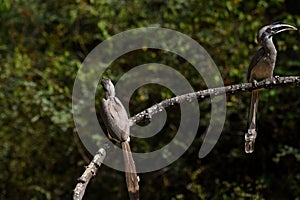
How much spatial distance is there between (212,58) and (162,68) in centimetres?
44

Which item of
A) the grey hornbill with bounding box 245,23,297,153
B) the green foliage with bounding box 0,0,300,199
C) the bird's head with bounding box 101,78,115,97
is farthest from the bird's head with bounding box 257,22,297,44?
the green foliage with bounding box 0,0,300,199

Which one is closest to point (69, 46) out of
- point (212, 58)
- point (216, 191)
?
point (212, 58)

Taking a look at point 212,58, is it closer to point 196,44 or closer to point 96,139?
point 196,44

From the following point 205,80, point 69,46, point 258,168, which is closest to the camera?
point 205,80

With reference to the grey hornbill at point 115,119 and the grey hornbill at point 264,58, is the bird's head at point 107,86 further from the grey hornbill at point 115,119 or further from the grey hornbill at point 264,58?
the grey hornbill at point 264,58

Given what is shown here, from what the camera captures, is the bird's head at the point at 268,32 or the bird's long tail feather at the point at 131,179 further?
the bird's head at the point at 268,32

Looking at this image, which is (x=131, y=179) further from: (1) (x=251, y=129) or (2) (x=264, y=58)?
(2) (x=264, y=58)

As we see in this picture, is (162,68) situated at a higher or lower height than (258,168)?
higher

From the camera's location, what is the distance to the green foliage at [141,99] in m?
4.81

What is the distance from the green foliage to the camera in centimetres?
481

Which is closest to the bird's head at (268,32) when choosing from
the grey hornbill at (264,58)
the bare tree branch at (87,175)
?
the grey hornbill at (264,58)

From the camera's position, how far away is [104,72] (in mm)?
4918

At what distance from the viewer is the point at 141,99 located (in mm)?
4949

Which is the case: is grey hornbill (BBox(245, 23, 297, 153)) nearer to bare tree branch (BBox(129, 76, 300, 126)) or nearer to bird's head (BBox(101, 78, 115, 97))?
bare tree branch (BBox(129, 76, 300, 126))
